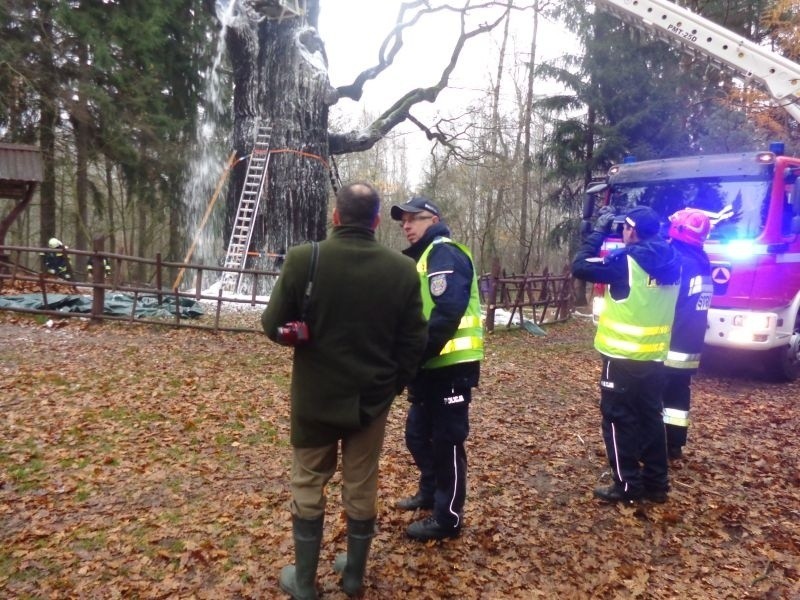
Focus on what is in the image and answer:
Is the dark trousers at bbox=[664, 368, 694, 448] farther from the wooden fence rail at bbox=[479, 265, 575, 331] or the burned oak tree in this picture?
the burned oak tree

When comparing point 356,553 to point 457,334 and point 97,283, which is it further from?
point 97,283

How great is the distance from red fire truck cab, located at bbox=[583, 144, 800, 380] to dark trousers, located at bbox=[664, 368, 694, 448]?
329 cm

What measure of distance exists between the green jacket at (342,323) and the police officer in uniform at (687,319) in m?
3.06

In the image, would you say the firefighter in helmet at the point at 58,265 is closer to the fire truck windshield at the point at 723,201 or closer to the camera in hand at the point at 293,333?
the fire truck windshield at the point at 723,201

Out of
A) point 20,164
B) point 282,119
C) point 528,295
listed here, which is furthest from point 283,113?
point 528,295

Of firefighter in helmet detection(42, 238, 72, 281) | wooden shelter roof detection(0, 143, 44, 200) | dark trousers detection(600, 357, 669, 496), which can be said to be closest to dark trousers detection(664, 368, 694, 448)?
dark trousers detection(600, 357, 669, 496)

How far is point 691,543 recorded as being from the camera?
160 inches

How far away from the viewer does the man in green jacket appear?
2.98m

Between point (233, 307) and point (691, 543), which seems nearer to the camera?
point (691, 543)

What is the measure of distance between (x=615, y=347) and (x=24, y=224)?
27.1m

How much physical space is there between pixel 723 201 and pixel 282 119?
31.0ft

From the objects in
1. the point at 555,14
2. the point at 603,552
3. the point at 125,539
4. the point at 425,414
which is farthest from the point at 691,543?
the point at 555,14

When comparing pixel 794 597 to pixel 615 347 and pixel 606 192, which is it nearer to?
pixel 615 347

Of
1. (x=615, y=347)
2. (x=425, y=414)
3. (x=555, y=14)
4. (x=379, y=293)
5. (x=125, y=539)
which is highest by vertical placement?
(x=555, y=14)
